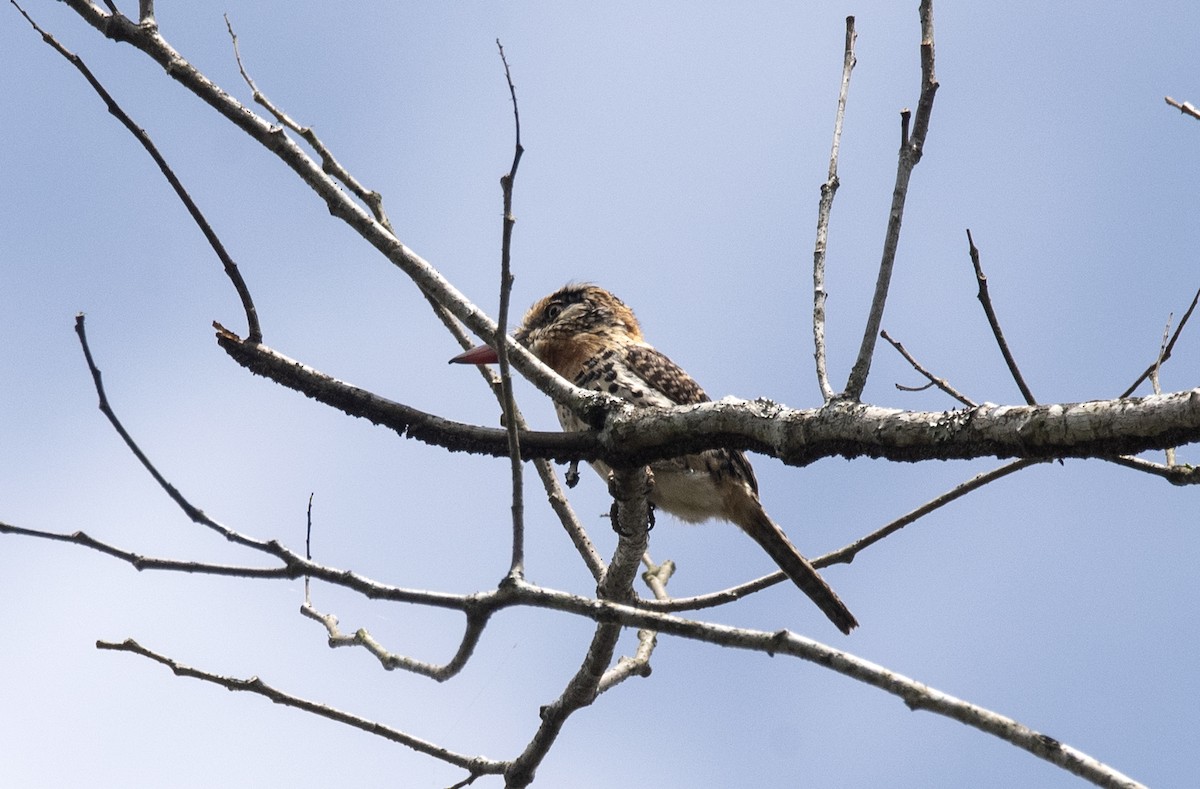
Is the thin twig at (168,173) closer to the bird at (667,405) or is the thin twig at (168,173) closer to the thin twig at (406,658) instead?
the thin twig at (406,658)

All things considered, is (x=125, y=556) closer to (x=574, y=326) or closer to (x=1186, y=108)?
(x=1186, y=108)

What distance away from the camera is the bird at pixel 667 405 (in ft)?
14.7

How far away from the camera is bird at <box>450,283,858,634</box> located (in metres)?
4.48

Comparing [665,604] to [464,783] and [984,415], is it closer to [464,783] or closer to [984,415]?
[464,783]

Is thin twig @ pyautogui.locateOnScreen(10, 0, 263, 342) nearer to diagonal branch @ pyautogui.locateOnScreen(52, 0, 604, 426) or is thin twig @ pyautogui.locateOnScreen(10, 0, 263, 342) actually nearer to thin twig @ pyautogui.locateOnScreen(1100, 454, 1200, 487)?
diagonal branch @ pyautogui.locateOnScreen(52, 0, 604, 426)

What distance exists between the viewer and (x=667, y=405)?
14.4 feet

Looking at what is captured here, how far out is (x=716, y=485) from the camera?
188 inches

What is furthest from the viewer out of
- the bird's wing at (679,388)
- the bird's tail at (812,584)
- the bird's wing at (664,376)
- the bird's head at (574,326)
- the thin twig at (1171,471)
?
the bird's head at (574,326)

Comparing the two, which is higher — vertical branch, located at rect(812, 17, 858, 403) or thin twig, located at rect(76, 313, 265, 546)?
vertical branch, located at rect(812, 17, 858, 403)

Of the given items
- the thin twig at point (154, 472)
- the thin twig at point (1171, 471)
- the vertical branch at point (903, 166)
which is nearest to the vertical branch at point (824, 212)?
the vertical branch at point (903, 166)

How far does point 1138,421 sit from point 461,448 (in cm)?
152

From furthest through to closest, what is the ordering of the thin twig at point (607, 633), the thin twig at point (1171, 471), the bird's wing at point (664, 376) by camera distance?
1. the bird's wing at point (664, 376)
2. the thin twig at point (607, 633)
3. the thin twig at point (1171, 471)

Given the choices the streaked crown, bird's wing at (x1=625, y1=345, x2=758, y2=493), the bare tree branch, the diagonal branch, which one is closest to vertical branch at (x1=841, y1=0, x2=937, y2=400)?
the bare tree branch

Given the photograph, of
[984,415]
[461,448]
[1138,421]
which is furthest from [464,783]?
[1138,421]
